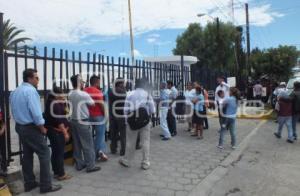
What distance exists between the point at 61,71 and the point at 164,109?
357 centimetres

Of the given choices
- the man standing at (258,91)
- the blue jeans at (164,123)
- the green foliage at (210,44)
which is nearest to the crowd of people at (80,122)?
the blue jeans at (164,123)

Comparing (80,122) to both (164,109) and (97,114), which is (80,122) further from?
(164,109)

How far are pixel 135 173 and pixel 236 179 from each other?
1.81 meters

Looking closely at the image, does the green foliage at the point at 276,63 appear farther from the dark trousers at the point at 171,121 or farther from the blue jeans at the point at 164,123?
the blue jeans at the point at 164,123

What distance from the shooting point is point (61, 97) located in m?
5.63

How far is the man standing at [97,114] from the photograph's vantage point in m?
6.59

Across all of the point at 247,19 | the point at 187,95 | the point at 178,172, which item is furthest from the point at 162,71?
the point at 247,19

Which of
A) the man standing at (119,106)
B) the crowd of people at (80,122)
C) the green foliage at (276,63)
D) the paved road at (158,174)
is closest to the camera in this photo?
the crowd of people at (80,122)

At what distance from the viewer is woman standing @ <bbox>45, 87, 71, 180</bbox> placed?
553cm

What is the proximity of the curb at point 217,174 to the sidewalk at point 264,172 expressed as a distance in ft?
0.25

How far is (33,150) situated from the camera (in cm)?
516

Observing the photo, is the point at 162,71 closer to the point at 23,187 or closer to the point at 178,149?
the point at 178,149

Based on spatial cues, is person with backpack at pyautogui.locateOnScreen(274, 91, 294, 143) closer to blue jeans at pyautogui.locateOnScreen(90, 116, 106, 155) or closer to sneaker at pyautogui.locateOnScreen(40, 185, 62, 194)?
blue jeans at pyautogui.locateOnScreen(90, 116, 106, 155)

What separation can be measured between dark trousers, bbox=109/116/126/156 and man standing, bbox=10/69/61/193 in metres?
2.19
